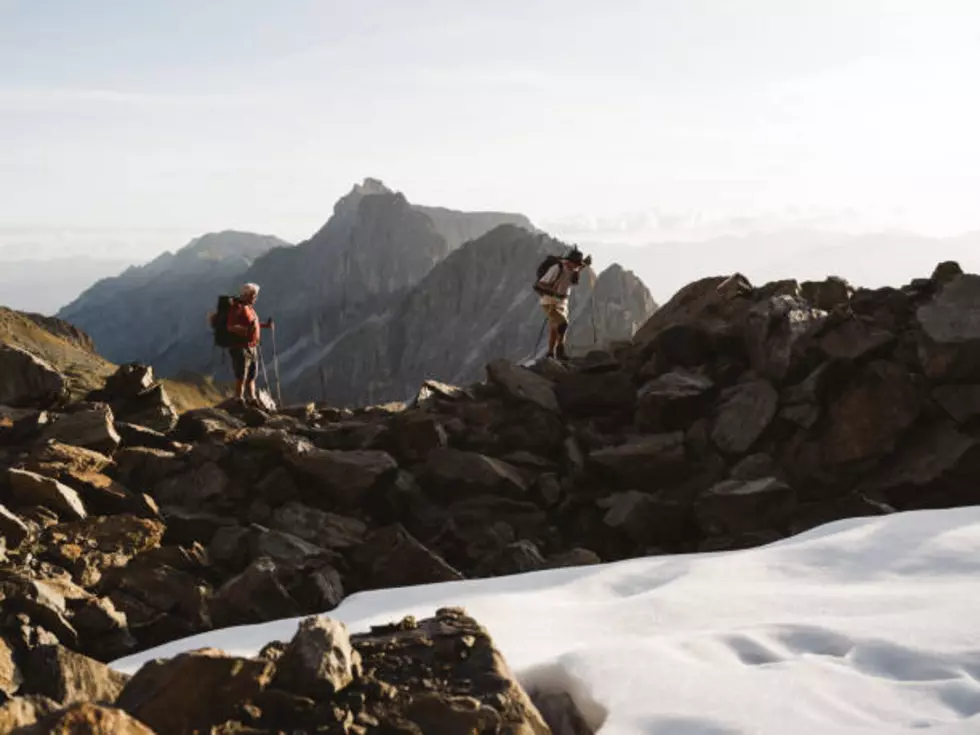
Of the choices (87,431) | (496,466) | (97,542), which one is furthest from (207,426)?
(496,466)

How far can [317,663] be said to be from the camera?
18.8 feet

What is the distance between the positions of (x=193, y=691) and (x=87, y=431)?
10.8 metres

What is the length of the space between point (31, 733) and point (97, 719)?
0.32 m

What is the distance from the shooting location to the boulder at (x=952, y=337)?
14789 mm

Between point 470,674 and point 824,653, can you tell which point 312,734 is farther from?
point 824,653

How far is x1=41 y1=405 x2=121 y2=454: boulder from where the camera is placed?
1458cm

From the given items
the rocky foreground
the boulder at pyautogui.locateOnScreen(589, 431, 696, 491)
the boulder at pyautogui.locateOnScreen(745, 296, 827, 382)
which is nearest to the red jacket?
the rocky foreground

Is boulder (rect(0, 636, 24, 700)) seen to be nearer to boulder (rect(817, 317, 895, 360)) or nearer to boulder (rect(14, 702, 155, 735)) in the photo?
boulder (rect(14, 702, 155, 735))

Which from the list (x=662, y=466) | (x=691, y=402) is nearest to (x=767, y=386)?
(x=691, y=402)

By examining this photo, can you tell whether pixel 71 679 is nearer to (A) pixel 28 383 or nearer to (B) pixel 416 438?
(B) pixel 416 438

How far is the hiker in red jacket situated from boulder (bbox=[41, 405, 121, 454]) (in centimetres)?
462

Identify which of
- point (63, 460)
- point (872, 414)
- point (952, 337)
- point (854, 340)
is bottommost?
point (63, 460)

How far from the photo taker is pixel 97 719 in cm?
461

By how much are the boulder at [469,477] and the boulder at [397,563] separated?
2.40 m
